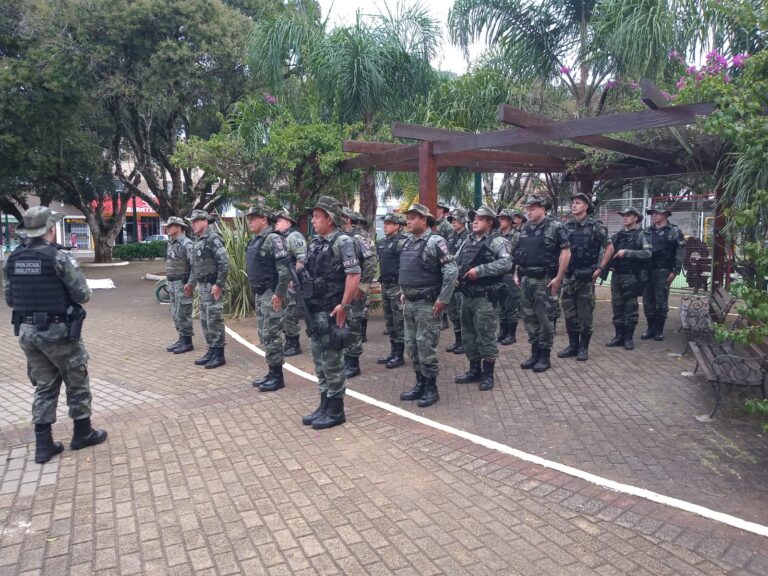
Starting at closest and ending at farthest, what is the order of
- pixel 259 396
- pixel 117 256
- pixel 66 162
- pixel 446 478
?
1. pixel 446 478
2. pixel 259 396
3. pixel 66 162
4. pixel 117 256

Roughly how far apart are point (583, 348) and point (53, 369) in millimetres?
5656

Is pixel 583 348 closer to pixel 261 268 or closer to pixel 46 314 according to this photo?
pixel 261 268

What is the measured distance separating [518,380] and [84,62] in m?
16.3

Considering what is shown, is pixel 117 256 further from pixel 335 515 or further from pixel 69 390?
pixel 335 515

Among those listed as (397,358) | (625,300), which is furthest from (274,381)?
(625,300)

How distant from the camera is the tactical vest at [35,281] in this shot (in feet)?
13.7

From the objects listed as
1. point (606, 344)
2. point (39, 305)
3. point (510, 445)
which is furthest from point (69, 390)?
point (606, 344)

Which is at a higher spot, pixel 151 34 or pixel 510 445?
pixel 151 34

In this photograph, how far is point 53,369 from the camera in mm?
4414

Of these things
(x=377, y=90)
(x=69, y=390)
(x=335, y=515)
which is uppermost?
(x=377, y=90)

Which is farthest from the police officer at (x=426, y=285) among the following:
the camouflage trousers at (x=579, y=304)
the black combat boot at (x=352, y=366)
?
the camouflage trousers at (x=579, y=304)

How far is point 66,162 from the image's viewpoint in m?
20.9

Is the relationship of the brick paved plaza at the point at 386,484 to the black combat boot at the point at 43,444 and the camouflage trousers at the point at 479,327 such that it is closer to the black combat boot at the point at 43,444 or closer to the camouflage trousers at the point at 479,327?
the black combat boot at the point at 43,444

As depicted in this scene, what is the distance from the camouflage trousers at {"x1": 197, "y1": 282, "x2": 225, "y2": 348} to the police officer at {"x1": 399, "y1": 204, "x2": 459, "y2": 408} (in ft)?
8.84
